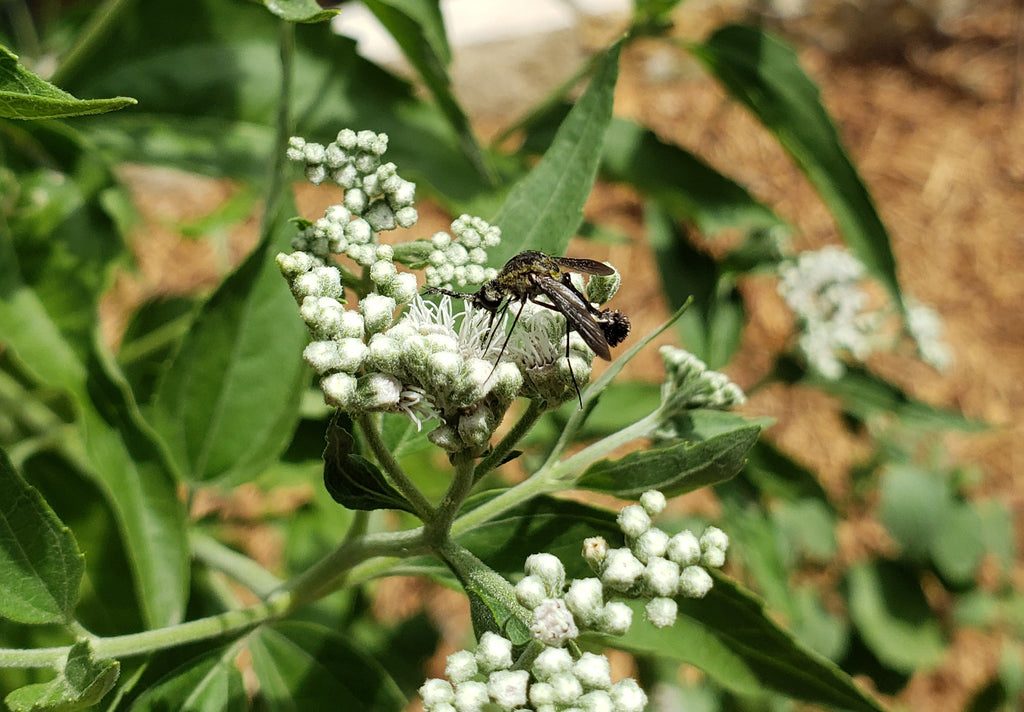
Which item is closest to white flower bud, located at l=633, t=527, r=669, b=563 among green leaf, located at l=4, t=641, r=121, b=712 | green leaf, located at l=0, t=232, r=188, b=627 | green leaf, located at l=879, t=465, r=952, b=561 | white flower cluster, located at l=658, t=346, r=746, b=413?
white flower cluster, located at l=658, t=346, r=746, b=413

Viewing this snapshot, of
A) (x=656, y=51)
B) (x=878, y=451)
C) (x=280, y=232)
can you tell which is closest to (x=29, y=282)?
(x=280, y=232)

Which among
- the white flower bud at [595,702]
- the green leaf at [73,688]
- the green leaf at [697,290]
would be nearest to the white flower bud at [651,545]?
the white flower bud at [595,702]

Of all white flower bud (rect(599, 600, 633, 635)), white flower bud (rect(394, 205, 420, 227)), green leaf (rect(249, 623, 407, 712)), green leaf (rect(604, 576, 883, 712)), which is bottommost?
green leaf (rect(249, 623, 407, 712))

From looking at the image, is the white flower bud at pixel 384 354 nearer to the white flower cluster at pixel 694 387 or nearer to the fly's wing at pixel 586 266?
the fly's wing at pixel 586 266

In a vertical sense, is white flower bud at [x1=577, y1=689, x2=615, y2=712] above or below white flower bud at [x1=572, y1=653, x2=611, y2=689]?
below

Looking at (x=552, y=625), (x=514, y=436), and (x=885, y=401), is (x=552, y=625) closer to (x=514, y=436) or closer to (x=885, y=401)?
(x=514, y=436)

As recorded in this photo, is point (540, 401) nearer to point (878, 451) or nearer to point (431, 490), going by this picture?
point (431, 490)

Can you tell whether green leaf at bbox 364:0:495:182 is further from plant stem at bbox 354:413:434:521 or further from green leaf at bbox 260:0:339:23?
→ plant stem at bbox 354:413:434:521
